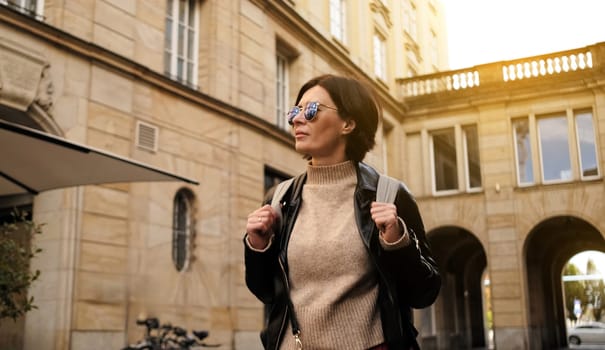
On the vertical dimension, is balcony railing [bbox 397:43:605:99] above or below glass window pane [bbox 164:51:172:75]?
above

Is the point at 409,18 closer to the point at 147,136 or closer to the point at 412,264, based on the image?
the point at 147,136

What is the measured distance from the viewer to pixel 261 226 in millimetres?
2145

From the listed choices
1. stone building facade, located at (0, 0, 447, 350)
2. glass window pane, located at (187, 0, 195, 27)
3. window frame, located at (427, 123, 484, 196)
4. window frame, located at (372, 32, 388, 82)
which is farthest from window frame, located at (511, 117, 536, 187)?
glass window pane, located at (187, 0, 195, 27)

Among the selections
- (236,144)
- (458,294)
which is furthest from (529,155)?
(236,144)

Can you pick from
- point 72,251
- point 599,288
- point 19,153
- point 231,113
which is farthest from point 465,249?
point 19,153

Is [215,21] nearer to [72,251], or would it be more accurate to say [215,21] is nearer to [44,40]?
[44,40]

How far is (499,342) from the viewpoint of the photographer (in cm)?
2095

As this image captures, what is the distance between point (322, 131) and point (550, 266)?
26917 mm

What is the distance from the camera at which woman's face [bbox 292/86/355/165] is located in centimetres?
227

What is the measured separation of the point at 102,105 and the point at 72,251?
2.34 metres

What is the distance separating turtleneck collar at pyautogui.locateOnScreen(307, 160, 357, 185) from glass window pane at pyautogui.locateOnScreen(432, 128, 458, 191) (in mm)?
21370

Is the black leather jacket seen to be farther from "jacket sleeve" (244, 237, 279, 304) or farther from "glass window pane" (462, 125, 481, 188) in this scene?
"glass window pane" (462, 125, 481, 188)

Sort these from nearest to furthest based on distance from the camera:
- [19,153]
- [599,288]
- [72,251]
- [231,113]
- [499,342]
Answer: [19,153]
[72,251]
[231,113]
[499,342]
[599,288]

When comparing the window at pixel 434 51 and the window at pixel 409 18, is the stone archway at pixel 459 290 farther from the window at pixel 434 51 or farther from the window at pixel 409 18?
the window at pixel 434 51
